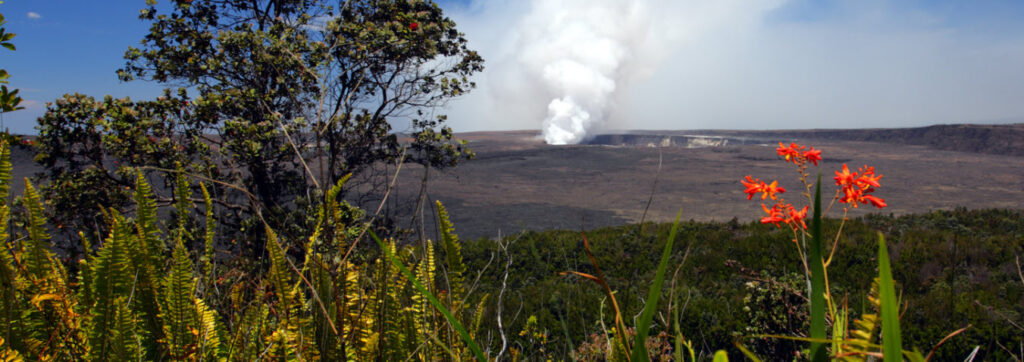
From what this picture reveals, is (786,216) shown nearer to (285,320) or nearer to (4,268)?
(285,320)

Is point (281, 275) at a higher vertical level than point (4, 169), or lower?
lower

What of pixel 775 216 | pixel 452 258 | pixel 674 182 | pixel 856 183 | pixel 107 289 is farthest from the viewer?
pixel 674 182

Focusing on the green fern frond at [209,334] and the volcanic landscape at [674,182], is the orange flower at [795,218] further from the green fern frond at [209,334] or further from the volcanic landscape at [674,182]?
the volcanic landscape at [674,182]

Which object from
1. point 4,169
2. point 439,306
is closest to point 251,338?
point 4,169

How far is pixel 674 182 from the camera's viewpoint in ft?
72.2

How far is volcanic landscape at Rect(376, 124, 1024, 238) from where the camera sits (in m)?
14.8

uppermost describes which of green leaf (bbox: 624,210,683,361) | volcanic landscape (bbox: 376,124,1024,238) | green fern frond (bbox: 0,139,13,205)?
green fern frond (bbox: 0,139,13,205)

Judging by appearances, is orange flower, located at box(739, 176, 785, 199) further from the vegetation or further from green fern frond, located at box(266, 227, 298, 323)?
green fern frond, located at box(266, 227, 298, 323)

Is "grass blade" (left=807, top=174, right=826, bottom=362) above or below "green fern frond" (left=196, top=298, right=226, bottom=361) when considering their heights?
above

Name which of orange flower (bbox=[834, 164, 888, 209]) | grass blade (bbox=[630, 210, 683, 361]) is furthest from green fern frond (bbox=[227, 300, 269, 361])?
orange flower (bbox=[834, 164, 888, 209])

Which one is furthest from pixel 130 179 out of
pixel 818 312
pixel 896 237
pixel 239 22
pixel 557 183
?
pixel 557 183

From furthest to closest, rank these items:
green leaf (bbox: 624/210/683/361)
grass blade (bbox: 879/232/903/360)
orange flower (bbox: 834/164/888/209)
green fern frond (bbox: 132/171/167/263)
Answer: orange flower (bbox: 834/164/888/209)
green fern frond (bbox: 132/171/167/263)
green leaf (bbox: 624/210/683/361)
grass blade (bbox: 879/232/903/360)

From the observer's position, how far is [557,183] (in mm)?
21656

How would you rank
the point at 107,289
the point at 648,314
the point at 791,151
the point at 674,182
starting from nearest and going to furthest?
the point at 648,314 < the point at 107,289 < the point at 791,151 < the point at 674,182
